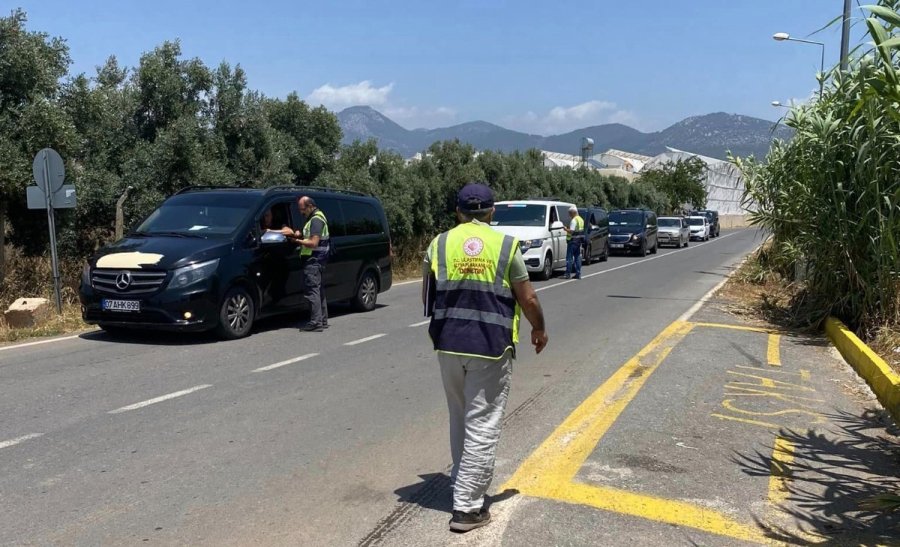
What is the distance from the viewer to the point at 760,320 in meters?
12.3

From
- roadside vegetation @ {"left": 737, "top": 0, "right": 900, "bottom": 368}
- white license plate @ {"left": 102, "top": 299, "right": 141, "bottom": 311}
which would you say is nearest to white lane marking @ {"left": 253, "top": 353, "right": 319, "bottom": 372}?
white license plate @ {"left": 102, "top": 299, "right": 141, "bottom": 311}

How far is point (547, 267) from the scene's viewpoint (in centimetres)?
1909

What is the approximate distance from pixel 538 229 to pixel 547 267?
985mm

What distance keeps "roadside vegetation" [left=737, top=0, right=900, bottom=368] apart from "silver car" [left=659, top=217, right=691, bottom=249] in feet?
86.2

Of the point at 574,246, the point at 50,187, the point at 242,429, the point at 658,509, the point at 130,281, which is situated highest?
the point at 50,187

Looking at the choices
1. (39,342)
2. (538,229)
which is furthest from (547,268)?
(39,342)

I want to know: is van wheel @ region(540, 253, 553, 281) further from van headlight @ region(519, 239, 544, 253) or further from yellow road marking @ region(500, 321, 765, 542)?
yellow road marking @ region(500, 321, 765, 542)

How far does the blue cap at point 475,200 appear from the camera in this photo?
3.96 meters

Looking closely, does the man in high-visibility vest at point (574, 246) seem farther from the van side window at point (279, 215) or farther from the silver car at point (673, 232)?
the silver car at point (673, 232)

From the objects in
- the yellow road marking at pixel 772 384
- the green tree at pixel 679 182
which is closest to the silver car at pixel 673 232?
the green tree at pixel 679 182

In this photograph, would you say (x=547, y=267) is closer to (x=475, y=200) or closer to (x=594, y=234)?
(x=594, y=234)

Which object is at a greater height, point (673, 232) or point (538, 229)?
point (538, 229)

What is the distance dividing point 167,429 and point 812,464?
15.0 feet

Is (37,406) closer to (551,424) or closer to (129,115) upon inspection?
(551,424)
